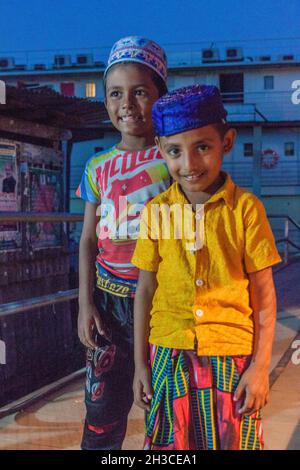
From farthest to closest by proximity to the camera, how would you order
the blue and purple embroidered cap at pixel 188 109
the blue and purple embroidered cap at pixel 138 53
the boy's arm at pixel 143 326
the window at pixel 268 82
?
the window at pixel 268 82, the blue and purple embroidered cap at pixel 138 53, the boy's arm at pixel 143 326, the blue and purple embroidered cap at pixel 188 109

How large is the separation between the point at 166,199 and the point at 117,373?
Answer: 0.55m

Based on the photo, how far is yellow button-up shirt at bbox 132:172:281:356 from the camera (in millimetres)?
1513

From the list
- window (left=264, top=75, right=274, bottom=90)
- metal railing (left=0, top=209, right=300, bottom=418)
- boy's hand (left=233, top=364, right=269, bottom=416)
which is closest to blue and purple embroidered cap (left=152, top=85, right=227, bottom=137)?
boy's hand (left=233, top=364, right=269, bottom=416)

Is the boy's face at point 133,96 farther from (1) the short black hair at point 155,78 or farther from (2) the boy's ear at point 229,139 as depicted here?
(2) the boy's ear at point 229,139

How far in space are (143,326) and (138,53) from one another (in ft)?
2.30

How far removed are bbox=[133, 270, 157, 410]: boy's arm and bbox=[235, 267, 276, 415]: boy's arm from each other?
22cm

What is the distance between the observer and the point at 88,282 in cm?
186

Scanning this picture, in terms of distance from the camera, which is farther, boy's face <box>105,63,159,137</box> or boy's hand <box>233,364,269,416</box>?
boy's face <box>105,63,159,137</box>

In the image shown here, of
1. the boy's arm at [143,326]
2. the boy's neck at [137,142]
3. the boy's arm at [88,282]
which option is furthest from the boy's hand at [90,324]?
the boy's neck at [137,142]

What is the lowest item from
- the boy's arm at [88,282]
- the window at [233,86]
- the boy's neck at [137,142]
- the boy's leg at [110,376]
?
the boy's leg at [110,376]

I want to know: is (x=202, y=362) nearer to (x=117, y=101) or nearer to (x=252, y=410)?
(x=252, y=410)

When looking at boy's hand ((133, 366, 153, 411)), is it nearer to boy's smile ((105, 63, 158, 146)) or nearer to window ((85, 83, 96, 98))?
boy's smile ((105, 63, 158, 146))

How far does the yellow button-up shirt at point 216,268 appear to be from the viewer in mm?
1513

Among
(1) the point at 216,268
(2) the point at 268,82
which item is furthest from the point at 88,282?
(2) the point at 268,82
